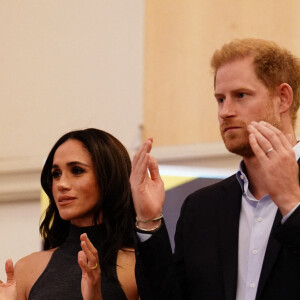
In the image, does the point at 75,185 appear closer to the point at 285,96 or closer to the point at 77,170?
the point at 77,170

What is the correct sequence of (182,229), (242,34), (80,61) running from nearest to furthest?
(182,229), (242,34), (80,61)

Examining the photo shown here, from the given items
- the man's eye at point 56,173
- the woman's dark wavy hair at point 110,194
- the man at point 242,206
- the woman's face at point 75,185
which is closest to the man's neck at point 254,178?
the man at point 242,206

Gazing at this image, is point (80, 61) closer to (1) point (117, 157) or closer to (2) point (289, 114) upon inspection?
(1) point (117, 157)

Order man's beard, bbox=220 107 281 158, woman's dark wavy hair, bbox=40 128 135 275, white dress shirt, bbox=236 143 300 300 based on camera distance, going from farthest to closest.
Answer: woman's dark wavy hair, bbox=40 128 135 275, man's beard, bbox=220 107 281 158, white dress shirt, bbox=236 143 300 300

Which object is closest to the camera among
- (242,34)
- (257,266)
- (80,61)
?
(257,266)

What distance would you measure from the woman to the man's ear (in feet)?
1.92

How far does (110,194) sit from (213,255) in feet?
1.82

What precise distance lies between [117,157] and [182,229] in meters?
0.46

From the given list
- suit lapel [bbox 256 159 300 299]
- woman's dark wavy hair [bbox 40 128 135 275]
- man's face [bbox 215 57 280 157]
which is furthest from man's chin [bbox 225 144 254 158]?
woman's dark wavy hair [bbox 40 128 135 275]

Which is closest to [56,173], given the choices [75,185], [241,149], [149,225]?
[75,185]

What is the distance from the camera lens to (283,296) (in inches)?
75.8

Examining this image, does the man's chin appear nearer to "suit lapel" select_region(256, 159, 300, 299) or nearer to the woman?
"suit lapel" select_region(256, 159, 300, 299)

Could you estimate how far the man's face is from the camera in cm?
211

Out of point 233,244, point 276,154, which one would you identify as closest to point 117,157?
point 233,244
